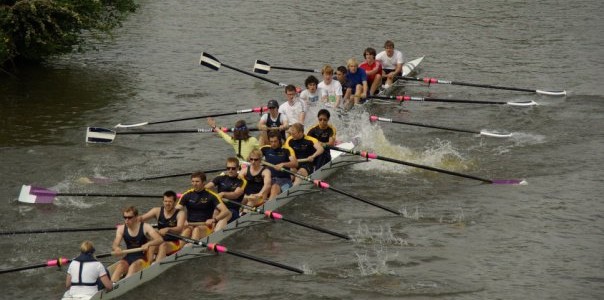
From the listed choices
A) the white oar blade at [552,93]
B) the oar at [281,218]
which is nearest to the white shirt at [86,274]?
the oar at [281,218]

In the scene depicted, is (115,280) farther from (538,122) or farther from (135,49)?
(135,49)

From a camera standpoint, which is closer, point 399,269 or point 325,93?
point 399,269

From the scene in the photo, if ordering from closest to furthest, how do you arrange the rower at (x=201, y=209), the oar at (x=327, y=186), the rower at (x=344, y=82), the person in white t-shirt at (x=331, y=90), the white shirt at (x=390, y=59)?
the rower at (x=201, y=209), the oar at (x=327, y=186), the person in white t-shirt at (x=331, y=90), the rower at (x=344, y=82), the white shirt at (x=390, y=59)

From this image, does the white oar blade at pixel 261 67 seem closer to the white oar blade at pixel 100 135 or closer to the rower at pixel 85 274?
the white oar blade at pixel 100 135

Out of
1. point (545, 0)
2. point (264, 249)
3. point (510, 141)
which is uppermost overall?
point (545, 0)

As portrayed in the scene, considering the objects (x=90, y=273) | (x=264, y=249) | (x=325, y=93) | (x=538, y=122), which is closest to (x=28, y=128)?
(x=325, y=93)

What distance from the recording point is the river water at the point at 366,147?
16.6m

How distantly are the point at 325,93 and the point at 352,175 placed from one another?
2.63 metres

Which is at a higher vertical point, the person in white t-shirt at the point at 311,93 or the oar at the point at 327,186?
the person in white t-shirt at the point at 311,93

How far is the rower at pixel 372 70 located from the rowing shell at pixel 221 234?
444 cm

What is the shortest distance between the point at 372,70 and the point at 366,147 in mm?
3554

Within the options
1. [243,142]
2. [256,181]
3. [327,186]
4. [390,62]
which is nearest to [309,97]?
[243,142]

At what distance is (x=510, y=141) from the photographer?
23531 mm

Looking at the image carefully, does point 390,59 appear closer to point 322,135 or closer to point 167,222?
point 322,135
